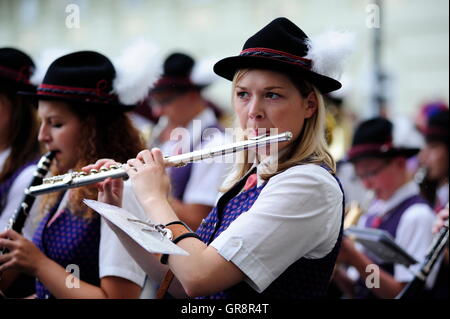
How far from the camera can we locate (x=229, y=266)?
2234mm

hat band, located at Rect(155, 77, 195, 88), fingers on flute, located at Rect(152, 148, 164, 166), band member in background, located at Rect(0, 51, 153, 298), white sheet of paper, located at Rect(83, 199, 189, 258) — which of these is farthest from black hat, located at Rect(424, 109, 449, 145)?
white sheet of paper, located at Rect(83, 199, 189, 258)

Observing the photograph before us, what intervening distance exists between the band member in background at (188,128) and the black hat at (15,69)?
1.45 m

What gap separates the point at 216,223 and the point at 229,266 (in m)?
0.39

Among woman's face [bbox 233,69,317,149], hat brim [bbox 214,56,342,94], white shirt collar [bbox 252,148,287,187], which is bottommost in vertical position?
white shirt collar [bbox 252,148,287,187]

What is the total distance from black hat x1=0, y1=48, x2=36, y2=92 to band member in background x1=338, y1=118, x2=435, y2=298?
7.54 ft

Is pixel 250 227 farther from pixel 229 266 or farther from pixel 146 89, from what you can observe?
pixel 146 89

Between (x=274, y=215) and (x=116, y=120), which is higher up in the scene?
(x=116, y=120)

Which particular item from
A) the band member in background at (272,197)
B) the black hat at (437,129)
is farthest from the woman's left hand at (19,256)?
the black hat at (437,129)

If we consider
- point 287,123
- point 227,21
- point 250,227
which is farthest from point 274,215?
point 227,21

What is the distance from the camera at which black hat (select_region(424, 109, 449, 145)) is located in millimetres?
5324

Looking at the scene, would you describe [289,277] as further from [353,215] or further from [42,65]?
[353,215]

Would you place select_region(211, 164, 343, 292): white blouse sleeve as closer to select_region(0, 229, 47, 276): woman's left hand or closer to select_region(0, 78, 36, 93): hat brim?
select_region(0, 229, 47, 276): woman's left hand

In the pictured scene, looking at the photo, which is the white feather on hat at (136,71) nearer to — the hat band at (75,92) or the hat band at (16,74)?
the hat band at (75,92)

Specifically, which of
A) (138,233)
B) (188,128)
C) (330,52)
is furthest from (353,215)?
(138,233)
